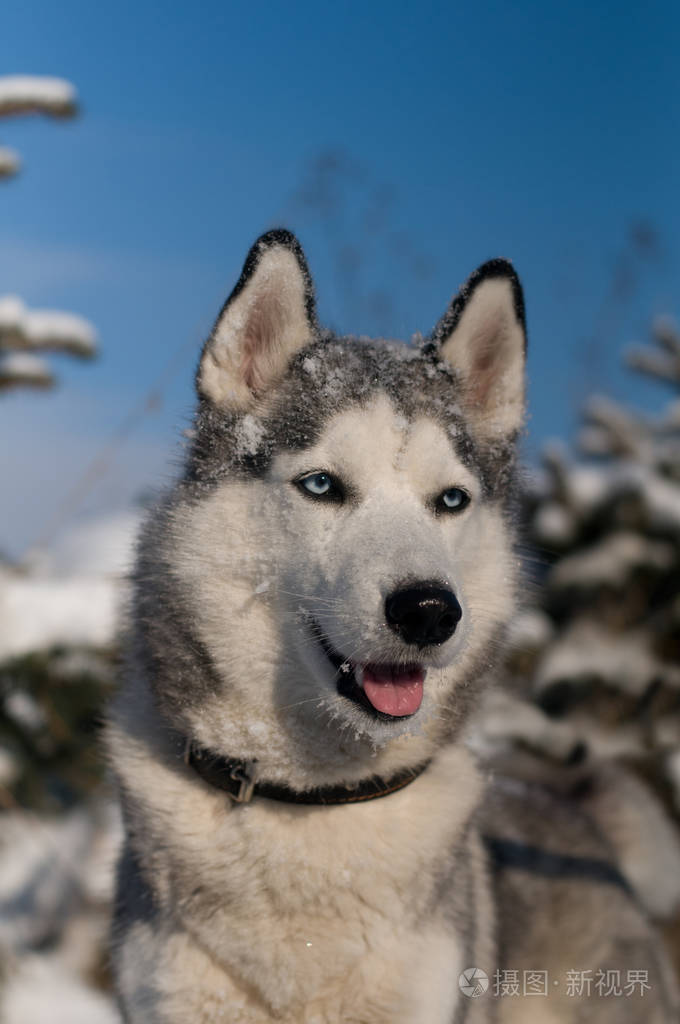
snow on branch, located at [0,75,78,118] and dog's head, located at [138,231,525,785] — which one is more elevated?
snow on branch, located at [0,75,78,118]

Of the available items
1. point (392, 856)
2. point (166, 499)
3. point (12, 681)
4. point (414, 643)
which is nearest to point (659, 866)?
point (392, 856)

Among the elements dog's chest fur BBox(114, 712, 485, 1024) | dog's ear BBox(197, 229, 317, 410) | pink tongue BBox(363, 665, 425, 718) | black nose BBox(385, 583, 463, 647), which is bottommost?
dog's chest fur BBox(114, 712, 485, 1024)

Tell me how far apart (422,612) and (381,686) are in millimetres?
264

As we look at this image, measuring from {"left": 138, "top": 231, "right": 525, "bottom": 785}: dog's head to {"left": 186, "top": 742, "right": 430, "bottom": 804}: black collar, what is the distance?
3 cm

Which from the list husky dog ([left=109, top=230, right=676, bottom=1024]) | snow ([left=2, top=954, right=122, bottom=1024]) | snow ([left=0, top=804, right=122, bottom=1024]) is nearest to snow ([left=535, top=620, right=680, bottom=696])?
snow ([left=0, top=804, right=122, bottom=1024])

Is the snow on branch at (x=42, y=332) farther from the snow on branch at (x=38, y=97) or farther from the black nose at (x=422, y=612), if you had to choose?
the black nose at (x=422, y=612)

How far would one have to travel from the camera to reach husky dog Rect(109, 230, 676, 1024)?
2.00m

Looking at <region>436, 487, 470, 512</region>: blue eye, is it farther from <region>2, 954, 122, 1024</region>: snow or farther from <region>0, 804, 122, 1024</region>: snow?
<region>2, 954, 122, 1024</region>: snow

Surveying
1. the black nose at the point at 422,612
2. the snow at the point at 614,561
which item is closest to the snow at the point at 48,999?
the black nose at the point at 422,612

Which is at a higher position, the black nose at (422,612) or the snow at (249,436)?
the snow at (249,436)

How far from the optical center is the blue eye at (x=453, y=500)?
2.17 m

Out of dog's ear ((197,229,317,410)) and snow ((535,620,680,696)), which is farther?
snow ((535,620,680,696))

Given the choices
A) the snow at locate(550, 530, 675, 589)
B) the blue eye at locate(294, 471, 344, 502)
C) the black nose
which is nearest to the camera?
the black nose

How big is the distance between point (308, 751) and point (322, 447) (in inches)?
28.0
